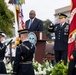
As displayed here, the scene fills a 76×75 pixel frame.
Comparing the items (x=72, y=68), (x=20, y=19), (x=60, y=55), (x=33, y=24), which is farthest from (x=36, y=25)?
(x=72, y=68)

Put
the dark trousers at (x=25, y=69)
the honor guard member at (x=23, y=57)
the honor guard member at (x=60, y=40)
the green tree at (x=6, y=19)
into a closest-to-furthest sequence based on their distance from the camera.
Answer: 1. the honor guard member at (x=23, y=57)
2. the dark trousers at (x=25, y=69)
3. the honor guard member at (x=60, y=40)
4. the green tree at (x=6, y=19)

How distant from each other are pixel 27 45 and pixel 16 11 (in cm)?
469

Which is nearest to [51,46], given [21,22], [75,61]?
[21,22]

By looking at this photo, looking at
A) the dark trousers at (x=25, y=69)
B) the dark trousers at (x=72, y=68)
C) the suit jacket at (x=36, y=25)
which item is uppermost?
the suit jacket at (x=36, y=25)

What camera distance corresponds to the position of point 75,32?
8164mm

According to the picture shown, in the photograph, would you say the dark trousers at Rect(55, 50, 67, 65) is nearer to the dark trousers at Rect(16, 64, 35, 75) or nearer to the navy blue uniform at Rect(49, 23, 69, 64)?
the navy blue uniform at Rect(49, 23, 69, 64)

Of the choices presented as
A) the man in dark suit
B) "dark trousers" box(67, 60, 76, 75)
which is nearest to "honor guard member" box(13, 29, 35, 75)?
"dark trousers" box(67, 60, 76, 75)

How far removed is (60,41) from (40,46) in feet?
3.26

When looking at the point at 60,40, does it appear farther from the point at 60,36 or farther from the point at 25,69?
the point at 25,69

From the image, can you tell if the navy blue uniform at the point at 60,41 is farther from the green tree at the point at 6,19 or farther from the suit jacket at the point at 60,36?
the green tree at the point at 6,19

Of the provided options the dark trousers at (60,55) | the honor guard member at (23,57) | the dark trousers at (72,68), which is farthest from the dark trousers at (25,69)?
the dark trousers at (60,55)

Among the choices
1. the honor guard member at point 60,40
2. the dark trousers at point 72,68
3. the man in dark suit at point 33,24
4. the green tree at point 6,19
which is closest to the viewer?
the dark trousers at point 72,68

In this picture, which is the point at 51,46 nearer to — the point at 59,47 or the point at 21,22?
the point at 21,22

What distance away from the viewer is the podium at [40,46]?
10.9 m
